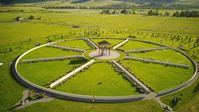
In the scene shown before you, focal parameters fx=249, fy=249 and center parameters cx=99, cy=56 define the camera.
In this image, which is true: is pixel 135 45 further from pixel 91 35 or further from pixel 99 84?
pixel 99 84

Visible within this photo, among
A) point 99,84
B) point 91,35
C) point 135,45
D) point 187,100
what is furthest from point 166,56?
point 91,35

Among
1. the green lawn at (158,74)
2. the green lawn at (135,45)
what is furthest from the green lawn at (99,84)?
the green lawn at (135,45)

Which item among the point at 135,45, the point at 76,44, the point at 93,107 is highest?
the point at 76,44

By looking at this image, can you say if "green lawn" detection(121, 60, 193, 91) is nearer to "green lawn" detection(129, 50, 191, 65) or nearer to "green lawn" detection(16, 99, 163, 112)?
"green lawn" detection(129, 50, 191, 65)

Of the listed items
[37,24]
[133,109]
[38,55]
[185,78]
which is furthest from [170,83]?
[37,24]

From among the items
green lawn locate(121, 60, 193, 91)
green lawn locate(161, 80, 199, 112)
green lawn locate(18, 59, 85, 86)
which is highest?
green lawn locate(18, 59, 85, 86)

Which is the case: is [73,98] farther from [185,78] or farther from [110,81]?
[185,78]

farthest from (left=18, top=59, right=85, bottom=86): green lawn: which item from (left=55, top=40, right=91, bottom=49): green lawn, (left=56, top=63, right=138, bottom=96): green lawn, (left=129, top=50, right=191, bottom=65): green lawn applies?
(left=129, top=50, right=191, bottom=65): green lawn
